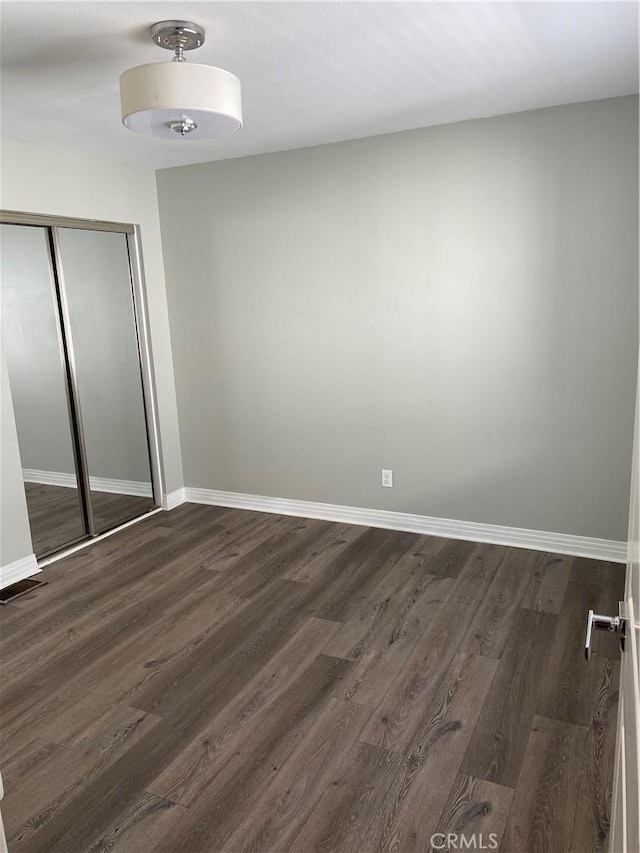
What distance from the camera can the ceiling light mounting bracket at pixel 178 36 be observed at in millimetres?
2172

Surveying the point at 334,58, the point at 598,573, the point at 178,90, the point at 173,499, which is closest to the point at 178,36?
the point at 178,90

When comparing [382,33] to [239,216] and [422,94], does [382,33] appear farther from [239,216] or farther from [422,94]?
[239,216]

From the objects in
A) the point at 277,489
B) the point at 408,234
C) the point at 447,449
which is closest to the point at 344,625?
the point at 447,449

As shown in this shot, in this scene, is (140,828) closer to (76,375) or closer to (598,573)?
(598,573)

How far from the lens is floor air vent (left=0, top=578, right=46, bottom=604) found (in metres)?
3.42

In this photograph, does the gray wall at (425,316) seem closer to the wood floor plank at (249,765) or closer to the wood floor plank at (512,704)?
the wood floor plank at (512,704)

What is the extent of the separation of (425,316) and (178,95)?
2064mm

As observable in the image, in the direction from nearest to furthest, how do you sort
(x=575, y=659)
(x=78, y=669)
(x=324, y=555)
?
(x=575, y=659) → (x=78, y=669) → (x=324, y=555)

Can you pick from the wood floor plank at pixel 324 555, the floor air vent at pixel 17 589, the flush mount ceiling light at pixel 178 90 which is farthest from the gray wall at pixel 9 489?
the flush mount ceiling light at pixel 178 90

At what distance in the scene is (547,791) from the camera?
1995mm

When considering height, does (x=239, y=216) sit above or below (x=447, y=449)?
above

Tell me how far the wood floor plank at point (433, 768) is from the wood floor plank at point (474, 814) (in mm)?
25

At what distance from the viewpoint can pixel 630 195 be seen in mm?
3221

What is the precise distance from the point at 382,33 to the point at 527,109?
1.37 metres
